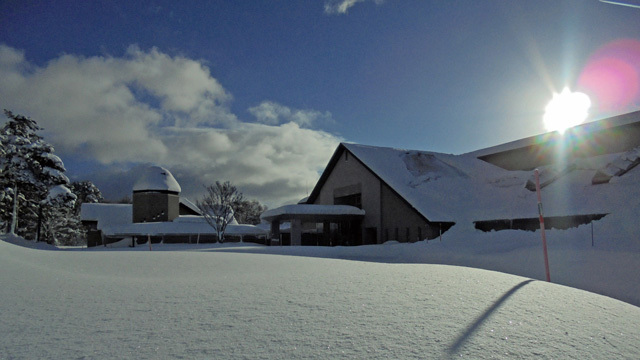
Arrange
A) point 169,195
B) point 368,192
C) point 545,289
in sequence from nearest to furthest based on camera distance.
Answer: point 545,289 < point 368,192 < point 169,195

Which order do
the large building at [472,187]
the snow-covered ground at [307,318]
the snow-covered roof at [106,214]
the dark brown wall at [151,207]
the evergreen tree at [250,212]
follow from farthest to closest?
the evergreen tree at [250,212] → the snow-covered roof at [106,214] → the dark brown wall at [151,207] → the large building at [472,187] → the snow-covered ground at [307,318]

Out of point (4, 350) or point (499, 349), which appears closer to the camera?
point (4, 350)

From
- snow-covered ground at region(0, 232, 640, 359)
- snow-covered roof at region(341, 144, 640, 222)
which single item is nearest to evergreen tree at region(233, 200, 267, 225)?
snow-covered roof at region(341, 144, 640, 222)

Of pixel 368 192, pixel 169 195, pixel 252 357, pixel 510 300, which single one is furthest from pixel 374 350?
pixel 169 195

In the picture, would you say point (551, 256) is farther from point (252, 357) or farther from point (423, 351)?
point (252, 357)

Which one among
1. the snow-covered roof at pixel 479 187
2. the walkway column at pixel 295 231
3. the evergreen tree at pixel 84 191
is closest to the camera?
the snow-covered roof at pixel 479 187

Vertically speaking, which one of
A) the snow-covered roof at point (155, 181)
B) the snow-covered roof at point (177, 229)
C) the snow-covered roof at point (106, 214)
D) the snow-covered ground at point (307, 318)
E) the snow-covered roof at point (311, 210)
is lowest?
the snow-covered ground at point (307, 318)

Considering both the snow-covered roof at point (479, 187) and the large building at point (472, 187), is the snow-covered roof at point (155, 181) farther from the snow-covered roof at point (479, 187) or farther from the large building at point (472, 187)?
the snow-covered roof at point (479, 187)

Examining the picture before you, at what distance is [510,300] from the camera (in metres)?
5.68

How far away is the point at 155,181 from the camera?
49.1 meters

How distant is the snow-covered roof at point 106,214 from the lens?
53.4 m

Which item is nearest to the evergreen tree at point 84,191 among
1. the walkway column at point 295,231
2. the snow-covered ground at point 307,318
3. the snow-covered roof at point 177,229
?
the snow-covered roof at point 177,229

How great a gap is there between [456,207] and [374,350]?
2835 centimetres

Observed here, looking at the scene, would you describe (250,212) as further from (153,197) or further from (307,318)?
(307,318)
